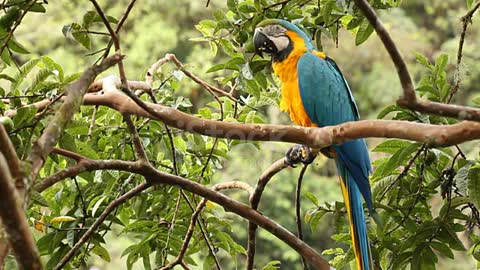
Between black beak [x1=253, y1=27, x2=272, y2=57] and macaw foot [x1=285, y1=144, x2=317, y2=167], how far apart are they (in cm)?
21

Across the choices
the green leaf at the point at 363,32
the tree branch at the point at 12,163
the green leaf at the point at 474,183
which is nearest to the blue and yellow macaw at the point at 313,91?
the green leaf at the point at 363,32

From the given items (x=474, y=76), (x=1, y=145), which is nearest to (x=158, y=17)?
(x=474, y=76)

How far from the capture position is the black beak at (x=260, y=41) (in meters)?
1.32

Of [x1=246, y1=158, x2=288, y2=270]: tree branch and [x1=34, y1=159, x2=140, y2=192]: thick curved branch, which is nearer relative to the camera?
[x1=34, y1=159, x2=140, y2=192]: thick curved branch

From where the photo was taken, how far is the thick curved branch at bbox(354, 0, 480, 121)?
27.6 inches

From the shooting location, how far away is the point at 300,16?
52.3 inches

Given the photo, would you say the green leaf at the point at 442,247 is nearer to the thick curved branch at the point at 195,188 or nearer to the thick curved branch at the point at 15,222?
the thick curved branch at the point at 195,188

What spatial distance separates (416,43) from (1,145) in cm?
601

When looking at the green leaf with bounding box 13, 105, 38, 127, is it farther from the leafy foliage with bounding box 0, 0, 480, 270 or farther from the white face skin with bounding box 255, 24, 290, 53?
the white face skin with bounding box 255, 24, 290, 53

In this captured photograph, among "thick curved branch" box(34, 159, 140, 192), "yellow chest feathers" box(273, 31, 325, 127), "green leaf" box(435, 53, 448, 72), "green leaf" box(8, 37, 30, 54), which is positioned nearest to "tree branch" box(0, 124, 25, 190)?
"thick curved branch" box(34, 159, 140, 192)

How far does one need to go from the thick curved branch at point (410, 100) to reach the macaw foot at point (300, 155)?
600 mm

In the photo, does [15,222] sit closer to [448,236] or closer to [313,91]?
[448,236]

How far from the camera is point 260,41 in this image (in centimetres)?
134

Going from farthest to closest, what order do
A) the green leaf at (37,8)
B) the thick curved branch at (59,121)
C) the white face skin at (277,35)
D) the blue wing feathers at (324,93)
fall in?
1. the blue wing feathers at (324,93)
2. the white face skin at (277,35)
3. the green leaf at (37,8)
4. the thick curved branch at (59,121)
